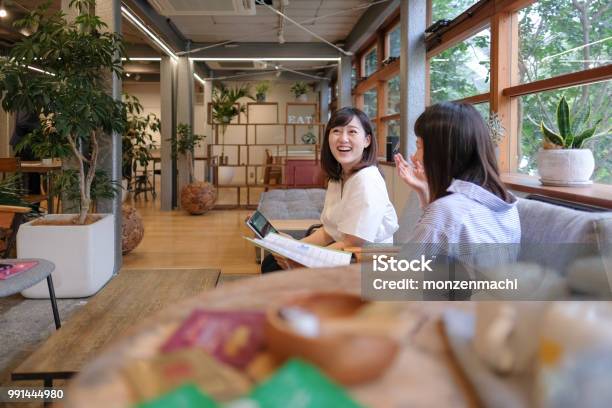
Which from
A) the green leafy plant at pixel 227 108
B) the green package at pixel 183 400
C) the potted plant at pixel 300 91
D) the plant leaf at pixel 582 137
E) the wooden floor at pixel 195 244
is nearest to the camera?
the green package at pixel 183 400

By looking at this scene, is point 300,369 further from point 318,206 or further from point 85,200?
point 318,206

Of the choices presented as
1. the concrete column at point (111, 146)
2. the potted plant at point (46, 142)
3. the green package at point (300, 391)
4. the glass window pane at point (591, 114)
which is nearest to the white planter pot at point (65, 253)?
the potted plant at point (46, 142)

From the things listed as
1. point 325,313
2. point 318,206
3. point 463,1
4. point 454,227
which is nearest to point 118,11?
point 318,206

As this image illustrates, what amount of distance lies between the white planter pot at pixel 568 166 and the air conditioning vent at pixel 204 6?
13.0 ft

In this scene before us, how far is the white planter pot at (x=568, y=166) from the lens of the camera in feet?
7.82

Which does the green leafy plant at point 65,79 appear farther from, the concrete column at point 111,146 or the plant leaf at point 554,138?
the plant leaf at point 554,138

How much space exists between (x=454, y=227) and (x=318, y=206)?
4.19 m

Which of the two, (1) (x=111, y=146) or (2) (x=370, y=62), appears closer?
(1) (x=111, y=146)

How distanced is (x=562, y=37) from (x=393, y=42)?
13.7 feet

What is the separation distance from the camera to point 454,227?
4.62 ft

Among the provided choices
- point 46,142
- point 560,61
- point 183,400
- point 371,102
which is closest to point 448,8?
point 560,61

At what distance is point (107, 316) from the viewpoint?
6.32ft

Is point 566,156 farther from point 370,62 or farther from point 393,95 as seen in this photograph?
point 370,62

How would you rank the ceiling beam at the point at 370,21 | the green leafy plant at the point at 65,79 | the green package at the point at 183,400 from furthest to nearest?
the ceiling beam at the point at 370,21 → the green leafy plant at the point at 65,79 → the green package at the point at 183,400
